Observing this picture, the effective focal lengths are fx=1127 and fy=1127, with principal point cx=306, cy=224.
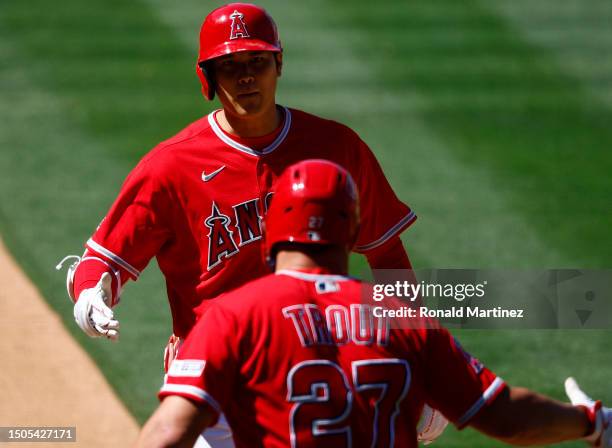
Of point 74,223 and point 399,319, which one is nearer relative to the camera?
point 399,319

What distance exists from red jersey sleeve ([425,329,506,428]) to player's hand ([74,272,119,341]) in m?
1.45

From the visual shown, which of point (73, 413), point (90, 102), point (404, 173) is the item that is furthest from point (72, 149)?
point (73, 413)

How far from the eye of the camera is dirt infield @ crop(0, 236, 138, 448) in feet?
18.4

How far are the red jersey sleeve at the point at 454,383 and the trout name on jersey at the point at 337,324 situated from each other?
0.15m

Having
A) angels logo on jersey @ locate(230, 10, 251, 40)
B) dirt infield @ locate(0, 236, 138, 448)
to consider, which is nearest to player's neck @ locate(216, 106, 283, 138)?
angels logo on jersey @ locate(230, 10, 251, 40)

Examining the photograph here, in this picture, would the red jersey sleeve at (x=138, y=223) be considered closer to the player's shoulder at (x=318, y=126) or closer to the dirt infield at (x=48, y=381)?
the player's shoulder at (x=318, y=126)

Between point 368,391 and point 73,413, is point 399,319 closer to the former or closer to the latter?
point 368,391

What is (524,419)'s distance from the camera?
2.98 m

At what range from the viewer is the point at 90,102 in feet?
30.6

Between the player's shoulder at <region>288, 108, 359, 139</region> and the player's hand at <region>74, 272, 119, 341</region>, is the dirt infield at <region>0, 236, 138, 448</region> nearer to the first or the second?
the player's hand at <region>74, 272, 119, 341</region>

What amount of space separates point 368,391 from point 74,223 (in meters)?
5.16

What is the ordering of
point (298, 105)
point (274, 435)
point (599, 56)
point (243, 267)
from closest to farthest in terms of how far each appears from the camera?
point (274, 435)
point (243, 267)
point (298, 105)
point (599, 56)

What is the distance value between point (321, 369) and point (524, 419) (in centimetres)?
58

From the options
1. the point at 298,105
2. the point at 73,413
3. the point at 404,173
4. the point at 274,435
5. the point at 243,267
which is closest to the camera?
the point at 274,435
